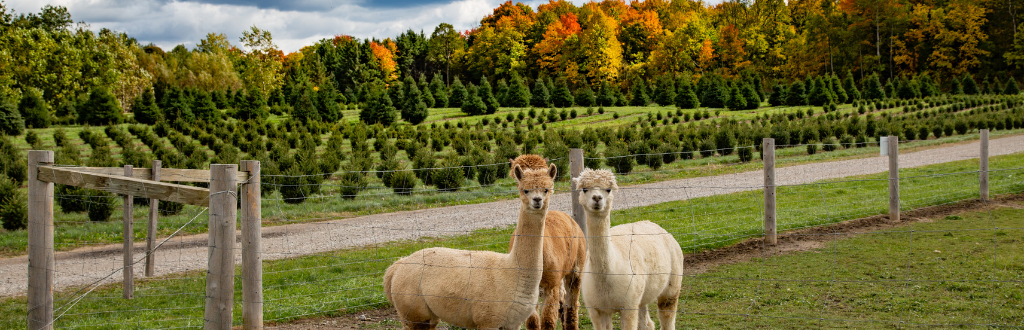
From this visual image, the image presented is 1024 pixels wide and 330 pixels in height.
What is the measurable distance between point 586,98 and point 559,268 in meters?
41.1

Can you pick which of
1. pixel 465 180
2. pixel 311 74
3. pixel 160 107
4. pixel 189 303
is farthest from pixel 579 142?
pixel 311 74

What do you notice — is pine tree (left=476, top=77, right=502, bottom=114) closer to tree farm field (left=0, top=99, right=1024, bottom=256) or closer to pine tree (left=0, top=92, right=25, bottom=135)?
tree farm field (left=0, top=99, right=1024, bottom=256)

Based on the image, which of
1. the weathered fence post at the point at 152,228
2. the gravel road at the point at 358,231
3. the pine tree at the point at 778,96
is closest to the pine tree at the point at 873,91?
the pine tree at the point at 778,96

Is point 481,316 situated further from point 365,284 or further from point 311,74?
point 311,74

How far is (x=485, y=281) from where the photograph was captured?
14.0ft

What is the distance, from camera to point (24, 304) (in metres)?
7.52

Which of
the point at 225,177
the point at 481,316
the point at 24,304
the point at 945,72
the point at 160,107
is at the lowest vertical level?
the point at 24,304

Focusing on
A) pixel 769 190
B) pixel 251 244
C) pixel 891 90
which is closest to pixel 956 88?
pixel 891 90

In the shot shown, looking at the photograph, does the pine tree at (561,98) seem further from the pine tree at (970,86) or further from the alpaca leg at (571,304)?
the alpaca leg at (571,304)

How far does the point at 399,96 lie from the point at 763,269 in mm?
34501

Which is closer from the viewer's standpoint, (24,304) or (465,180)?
(24,304)

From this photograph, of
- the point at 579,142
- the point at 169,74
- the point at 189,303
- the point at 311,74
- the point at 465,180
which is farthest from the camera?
the point at 311,74

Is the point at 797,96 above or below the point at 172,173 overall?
above

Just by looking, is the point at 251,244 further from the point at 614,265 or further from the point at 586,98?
the point at 586,98
